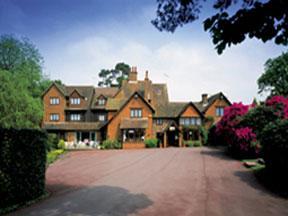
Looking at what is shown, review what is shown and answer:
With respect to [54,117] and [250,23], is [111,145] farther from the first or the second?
[250,23]

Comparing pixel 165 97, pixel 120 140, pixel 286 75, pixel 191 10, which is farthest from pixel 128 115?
pixel 191 10

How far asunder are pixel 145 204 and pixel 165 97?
3894 centimetres

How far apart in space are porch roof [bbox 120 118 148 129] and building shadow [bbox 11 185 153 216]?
2616 centimetres

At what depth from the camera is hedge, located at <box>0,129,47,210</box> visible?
31.7 ft

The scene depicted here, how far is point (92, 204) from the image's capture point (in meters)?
9.99

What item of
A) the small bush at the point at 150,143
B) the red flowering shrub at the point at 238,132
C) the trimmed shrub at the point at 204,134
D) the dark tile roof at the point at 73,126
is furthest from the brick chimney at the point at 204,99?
the red flowering shrub at the point at 238,132

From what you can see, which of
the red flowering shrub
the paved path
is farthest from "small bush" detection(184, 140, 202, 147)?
the paved path

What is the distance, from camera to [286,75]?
141 ft

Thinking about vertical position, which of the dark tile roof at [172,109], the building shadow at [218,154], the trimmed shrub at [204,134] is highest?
the dark tile roof at [172,109]

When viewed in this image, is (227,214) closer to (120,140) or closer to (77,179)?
(77,179)

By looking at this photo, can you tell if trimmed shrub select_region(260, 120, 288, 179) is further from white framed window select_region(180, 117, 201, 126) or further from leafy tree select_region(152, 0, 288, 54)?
white framed window select_region(180, 117, 201, 126)

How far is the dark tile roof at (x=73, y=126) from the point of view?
41812mm

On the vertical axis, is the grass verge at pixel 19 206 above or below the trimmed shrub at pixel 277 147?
below

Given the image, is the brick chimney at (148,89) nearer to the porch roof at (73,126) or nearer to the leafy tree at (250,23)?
the porch roof at (73,126)
